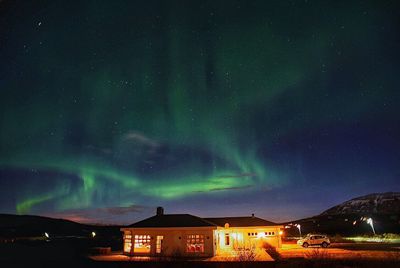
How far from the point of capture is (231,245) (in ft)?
107

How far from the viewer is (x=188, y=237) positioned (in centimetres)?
2766

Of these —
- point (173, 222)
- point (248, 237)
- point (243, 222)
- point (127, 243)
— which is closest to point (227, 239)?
point (248, 237)

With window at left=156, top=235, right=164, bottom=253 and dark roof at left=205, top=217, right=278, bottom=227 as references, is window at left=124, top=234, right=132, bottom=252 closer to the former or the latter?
window at left=156, top=235, right=164, bottom=253

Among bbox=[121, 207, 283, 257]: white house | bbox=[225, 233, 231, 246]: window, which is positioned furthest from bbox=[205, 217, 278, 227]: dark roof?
bbox=[225, 233, 231, 246]: window

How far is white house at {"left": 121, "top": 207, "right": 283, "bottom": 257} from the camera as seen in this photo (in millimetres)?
27172

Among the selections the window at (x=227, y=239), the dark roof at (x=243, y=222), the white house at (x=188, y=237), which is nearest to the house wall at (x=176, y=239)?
the white house at (x=188, y=237)

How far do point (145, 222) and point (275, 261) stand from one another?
13.0 meters

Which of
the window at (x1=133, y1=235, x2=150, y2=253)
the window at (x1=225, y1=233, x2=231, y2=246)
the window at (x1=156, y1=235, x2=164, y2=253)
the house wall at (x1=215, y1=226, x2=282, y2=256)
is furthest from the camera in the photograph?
the window at (x1=225, y1=233, x2=231, y2=246)

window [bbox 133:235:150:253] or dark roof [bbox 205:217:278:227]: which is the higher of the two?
dark roof [bbox 205:217:278:227]

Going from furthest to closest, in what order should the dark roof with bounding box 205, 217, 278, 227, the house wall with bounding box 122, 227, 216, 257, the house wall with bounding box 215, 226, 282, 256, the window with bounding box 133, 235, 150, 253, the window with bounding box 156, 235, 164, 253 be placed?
the dark roof with bounding box 205, 217, 278, 227 → the house wall with bounding box 215, 226, 282, 256 → the window with bounding box 133, 235, 150, 253 → the window with bounding box 156, 235, 164, 253 → the house wall with bounding box 122, 227, 216, 257

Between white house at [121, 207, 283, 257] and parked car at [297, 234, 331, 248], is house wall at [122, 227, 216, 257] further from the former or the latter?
parked car at [297, 234, 331, 248]

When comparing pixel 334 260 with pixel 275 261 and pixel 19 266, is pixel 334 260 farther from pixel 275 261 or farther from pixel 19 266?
pixel 19 266

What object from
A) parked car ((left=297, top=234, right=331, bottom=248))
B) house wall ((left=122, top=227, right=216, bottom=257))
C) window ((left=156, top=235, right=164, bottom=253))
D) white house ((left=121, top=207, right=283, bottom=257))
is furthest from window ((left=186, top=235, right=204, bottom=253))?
parked car ((left=297, top=234, right=331, bottom=248))

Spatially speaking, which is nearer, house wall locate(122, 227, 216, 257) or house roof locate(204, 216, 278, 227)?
house wall locate(122, 227, 216, 257)
